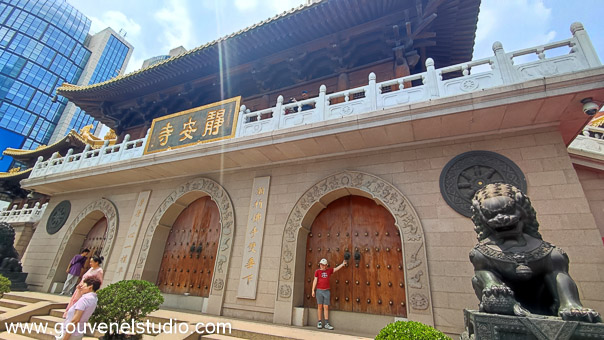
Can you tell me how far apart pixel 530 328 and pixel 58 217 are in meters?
12.8

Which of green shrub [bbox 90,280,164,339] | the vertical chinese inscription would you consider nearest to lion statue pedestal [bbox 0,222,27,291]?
the vertical chinese inscription

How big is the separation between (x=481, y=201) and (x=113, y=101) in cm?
1304

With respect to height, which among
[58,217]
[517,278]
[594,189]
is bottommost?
[517,278]

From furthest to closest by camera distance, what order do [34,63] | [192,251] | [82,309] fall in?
[34,63]
[192,251]
[82,309]

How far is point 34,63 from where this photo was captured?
35.9 meters

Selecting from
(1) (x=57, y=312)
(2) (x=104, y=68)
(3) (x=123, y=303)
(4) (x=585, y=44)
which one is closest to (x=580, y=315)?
(4) (x=585, y=44)

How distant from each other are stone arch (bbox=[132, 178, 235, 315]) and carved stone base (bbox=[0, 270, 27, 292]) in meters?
4.08

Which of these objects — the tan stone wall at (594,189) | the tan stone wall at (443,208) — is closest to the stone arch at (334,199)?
the tan stone wall at (443,208)

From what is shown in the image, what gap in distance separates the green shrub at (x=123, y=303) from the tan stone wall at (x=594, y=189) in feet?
25.4

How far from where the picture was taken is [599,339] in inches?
70.8

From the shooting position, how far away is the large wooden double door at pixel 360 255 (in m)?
5.00

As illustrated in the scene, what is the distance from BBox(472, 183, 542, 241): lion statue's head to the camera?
245 cm

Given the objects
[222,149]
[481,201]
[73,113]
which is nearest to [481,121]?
[481,201]

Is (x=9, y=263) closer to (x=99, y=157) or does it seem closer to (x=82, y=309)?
(x=99, y=157)
